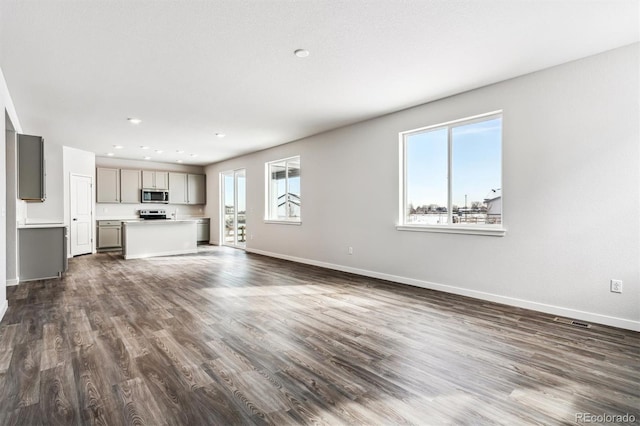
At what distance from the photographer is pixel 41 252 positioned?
16.9 ft

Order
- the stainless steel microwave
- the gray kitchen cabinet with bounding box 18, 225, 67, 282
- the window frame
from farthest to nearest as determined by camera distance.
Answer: the stainless steel microwave → the window frame → the gray kitchen cabinet with bounding box 18, 225, 67, 282

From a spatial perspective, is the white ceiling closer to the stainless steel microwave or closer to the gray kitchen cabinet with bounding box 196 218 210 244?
the stainless steel microwave

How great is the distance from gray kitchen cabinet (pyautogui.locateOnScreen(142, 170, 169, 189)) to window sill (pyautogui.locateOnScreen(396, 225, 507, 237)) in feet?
25.2

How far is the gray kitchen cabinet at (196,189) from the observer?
10336 millimetres

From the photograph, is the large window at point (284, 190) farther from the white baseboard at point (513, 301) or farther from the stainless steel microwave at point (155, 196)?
the stainless steel microwave at point (155, 196)

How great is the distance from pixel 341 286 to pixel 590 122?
11.1 ft

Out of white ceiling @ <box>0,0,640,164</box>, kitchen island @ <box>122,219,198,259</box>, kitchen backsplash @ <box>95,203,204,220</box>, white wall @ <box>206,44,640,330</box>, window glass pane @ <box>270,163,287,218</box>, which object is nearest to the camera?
white ceiling @ <box>0,0,640,164</box>

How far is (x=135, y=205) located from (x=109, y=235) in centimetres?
115

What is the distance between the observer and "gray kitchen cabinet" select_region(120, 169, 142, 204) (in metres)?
9.03

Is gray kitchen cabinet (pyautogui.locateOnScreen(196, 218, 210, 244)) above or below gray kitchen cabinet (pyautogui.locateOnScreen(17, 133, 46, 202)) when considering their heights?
below

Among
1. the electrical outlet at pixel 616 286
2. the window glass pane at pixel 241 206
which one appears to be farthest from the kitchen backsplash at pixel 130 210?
the electrical outlet at pixel 616 286

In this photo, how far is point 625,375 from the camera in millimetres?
2160

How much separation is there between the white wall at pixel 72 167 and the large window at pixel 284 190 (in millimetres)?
4429

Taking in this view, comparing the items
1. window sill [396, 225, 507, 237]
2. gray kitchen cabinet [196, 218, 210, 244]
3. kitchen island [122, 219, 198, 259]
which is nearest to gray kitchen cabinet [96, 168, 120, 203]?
kitchen island [122, 219, 198, 259]
